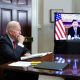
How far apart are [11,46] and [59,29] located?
2029 millimetres

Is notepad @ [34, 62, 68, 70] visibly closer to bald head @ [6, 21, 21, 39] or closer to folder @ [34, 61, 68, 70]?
folder @ [34, 61, 68, 70]

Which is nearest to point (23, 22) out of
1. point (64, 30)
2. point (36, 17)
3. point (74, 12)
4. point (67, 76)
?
point (36, 17)

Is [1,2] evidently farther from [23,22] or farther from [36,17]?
[36,17]

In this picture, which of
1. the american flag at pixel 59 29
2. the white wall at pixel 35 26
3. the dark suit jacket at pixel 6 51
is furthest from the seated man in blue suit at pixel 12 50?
the white wall at pixel 35 26

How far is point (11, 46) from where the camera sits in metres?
2.50

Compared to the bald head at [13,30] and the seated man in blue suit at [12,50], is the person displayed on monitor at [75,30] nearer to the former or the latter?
the seated man in blue suit at [12,50]

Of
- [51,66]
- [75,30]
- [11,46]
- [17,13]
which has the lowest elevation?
[51,66]

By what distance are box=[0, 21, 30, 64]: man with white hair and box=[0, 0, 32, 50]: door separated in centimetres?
113

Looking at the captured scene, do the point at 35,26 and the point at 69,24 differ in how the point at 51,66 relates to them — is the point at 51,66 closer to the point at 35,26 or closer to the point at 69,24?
the point at 69,24

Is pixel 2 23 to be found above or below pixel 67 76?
above

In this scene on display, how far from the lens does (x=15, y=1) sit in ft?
13.7

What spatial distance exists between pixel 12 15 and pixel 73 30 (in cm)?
123

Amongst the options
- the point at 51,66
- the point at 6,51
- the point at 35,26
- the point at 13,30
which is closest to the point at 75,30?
the point at 35,26

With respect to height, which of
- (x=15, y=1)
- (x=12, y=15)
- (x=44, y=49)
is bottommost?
(x=44, y=49)
